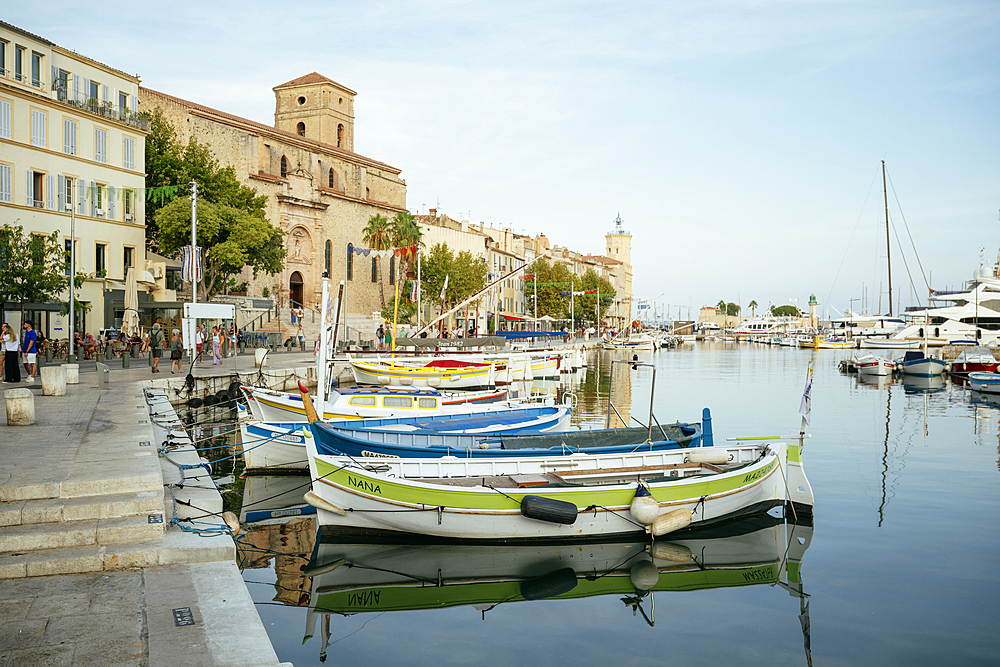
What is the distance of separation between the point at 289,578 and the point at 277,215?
5580 cm

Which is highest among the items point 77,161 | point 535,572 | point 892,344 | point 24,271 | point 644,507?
point 77,161

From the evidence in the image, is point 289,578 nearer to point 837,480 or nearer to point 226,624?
A: point 226,624

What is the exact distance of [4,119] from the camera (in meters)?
36.6

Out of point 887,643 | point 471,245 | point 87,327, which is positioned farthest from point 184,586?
point 471,245

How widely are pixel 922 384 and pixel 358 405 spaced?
4225cm

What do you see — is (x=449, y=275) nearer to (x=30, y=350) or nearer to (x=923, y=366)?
(x=923, y=366)

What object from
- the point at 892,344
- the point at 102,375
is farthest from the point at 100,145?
the point at 892,344

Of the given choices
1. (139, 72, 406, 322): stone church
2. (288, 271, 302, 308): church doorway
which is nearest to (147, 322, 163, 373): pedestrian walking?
(139, 72, 406, 322): stone church

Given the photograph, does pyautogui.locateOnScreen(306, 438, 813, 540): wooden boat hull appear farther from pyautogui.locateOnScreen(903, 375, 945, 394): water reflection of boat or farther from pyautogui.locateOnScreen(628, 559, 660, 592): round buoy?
pyautogui.locateOnScreen(903, 375, 945, 394): water reflection of boat

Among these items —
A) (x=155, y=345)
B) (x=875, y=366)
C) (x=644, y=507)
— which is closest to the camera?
(x=644, y=507)

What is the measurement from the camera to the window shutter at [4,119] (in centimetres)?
3641

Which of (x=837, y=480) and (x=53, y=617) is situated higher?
(x=53, y=617)

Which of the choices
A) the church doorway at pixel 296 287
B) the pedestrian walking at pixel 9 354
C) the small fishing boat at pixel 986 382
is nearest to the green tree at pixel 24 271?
the pedestrian walking at pixel 9 354

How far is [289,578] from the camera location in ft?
37.0
